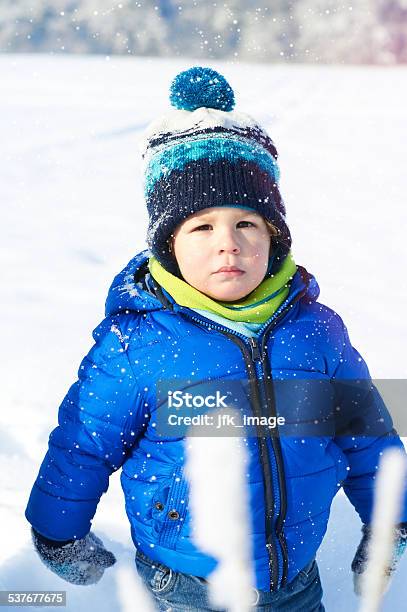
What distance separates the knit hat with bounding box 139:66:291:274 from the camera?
1.44 meters

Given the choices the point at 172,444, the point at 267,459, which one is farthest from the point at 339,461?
the point at 172,444

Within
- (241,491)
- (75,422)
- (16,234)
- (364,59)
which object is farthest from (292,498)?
(364,59)

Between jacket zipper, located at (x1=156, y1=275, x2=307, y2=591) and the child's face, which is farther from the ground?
the child's face

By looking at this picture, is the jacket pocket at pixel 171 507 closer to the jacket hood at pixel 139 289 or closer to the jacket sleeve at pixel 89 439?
the jacket sleeve at pixel 89 439

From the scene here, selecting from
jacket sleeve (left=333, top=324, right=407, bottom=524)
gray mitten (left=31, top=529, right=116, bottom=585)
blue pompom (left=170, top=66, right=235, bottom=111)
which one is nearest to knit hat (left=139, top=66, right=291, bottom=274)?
blue pompom (left=170, top=66, right=235, bottom=111)

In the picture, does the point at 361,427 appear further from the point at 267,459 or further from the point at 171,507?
the point at 171,507

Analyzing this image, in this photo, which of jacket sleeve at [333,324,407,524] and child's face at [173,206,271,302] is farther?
jacket sleeve at [333,324,407,524]

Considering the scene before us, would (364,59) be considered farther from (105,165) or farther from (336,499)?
(336,499)

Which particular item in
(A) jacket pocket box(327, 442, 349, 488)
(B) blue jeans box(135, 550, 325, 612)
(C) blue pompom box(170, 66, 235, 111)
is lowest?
(B) blue jeans box(135, 550, 325, 612)

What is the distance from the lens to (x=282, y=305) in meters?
1.50

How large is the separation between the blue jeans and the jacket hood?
494 millimetres

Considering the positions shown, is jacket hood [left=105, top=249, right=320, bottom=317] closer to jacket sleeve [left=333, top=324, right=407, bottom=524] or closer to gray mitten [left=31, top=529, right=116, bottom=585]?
jacket sleeve [left=333, top=324, right=407, bottom=524]

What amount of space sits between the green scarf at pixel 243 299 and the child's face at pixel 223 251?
19 mm

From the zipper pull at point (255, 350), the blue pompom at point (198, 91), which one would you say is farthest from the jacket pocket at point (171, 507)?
the blue pompom at point (198, 91)
